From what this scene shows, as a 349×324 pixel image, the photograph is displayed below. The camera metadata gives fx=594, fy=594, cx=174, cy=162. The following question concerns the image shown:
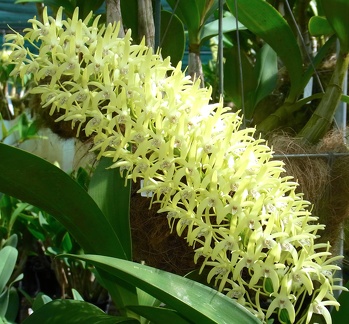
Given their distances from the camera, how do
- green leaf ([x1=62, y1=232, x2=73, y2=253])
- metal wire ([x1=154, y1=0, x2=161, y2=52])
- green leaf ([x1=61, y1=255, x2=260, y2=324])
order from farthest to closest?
green leaf ([x1=62, y1=232, x2=73, y2=253]) → metal wire ([x1=154, y1=0, x2=161, y2=52]) → green leaf ([x1=61, y1=255, x2=260, y2=324])

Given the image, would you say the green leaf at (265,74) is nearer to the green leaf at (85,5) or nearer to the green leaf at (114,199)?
the green leaf at (85,5)

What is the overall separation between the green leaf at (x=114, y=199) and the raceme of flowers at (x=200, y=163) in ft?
0.55

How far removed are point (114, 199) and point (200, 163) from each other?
24 centimetres

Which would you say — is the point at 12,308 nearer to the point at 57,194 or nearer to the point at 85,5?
the point at 85,5

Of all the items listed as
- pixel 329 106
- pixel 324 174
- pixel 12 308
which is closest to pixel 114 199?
pixel 324 174

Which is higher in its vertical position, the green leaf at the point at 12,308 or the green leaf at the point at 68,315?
the green leaf at the point at 68,315

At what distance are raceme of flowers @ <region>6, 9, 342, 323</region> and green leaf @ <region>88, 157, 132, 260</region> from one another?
0.55 ft

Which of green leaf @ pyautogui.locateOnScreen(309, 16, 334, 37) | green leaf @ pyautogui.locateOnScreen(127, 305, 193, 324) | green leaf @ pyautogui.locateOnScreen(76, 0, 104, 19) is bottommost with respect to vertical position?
green leaf @ pyautogui.locateOnScreen(127, 305, 193, 324)

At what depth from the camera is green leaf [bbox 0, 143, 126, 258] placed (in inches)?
25.0

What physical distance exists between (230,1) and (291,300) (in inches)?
22.5

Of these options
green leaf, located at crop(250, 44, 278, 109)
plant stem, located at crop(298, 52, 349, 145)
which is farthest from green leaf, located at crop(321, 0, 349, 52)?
green leaf, located at crop(250, 44, 278, 109)

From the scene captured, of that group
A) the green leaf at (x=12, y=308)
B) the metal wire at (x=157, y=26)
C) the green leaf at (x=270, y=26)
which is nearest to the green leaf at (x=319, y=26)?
the green leaf at (x=270, y=26)

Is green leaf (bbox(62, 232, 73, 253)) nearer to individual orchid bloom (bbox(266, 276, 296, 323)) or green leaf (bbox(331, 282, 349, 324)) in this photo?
green leaf (bbox(331, 282, 349, 324))

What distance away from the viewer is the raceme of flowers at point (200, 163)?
58 centimetres
